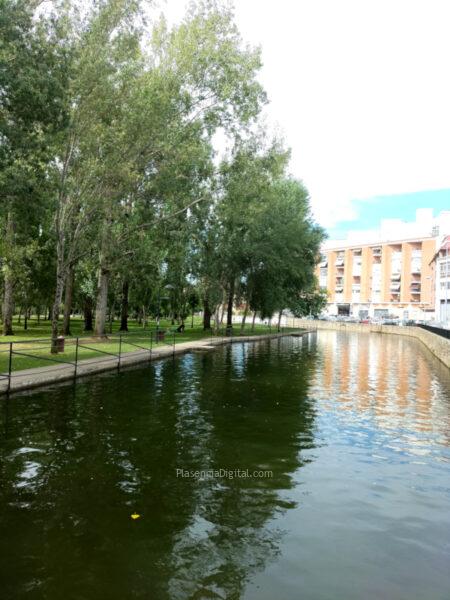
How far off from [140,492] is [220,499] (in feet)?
3.87

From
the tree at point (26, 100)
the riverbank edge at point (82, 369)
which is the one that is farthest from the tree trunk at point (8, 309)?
the tree at point (26, 100)

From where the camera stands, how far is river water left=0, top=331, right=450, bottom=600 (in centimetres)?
502

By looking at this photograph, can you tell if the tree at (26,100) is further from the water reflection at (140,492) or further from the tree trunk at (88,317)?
the tree trunk at (88,317)

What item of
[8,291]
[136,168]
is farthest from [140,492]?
[8,291]

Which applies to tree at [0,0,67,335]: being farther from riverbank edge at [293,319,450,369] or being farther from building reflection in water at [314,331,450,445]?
riverbank edge at [293,319,450,369]

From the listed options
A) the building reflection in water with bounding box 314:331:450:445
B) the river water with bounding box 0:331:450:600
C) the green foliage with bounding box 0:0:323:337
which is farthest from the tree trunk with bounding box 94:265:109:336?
the river water with bounding box 0:331:450:600

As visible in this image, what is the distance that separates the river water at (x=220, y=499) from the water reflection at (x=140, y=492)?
2 cm

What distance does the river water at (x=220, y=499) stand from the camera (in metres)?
5.02

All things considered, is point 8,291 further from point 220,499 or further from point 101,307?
point 220,499

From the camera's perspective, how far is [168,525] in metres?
6.22

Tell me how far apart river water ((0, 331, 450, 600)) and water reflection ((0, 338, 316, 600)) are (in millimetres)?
25

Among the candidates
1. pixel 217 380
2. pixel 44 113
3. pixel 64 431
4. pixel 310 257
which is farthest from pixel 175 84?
pixel 310 257

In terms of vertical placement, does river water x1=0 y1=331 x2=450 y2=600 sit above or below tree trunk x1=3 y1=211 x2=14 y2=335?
below

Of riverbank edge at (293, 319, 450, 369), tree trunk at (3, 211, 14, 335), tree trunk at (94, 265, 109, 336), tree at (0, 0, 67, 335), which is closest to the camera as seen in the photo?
tree at (0, 0, 67, 335)
